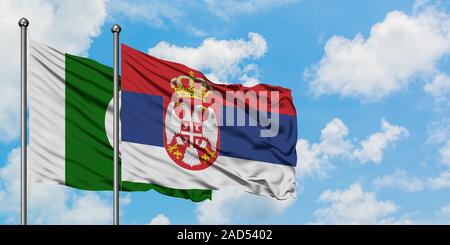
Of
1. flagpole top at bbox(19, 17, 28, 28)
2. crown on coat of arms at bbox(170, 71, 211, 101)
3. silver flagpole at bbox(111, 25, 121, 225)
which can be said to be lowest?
silver flagpole at bbox(111, 25, 121, 225)

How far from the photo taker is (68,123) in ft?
54.0

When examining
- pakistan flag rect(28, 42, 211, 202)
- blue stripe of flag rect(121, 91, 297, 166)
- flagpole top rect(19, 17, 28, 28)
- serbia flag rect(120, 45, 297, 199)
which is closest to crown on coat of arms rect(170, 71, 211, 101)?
serbia flag rect(120, 45, 297, 199)

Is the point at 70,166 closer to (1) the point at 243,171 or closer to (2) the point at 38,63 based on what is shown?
(2) the point at 38,63

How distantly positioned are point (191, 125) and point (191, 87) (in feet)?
2.80

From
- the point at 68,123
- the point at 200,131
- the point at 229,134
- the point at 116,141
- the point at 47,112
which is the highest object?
the point at 229,134

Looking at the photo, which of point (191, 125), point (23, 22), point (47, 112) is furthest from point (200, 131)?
point (23, 22)

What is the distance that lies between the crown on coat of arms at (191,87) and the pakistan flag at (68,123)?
168 cm

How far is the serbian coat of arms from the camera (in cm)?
1770

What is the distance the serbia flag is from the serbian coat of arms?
21 mm

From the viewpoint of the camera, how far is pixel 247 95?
19.9 metres

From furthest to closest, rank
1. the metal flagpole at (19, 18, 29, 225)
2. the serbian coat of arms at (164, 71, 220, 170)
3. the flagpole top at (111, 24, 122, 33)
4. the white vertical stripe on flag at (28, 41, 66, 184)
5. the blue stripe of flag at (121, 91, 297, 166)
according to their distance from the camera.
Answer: the serbian coat of arms at (164, 71, 220, 170), the blue stripe of flag at (121, 91, 297, 166), the flagpole top at (111, 24, 122, 33), the white vertical stripe on flag at (28, 41, 66, 184), the metal flagpole at (19, 18, 29, 225)

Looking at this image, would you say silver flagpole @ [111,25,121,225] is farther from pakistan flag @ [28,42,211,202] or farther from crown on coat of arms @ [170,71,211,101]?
crown on coat of arms @ [170,71,211,101]

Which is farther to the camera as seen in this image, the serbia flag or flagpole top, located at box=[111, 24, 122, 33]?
the serbia flag

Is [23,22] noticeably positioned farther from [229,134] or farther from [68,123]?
[229,134]
